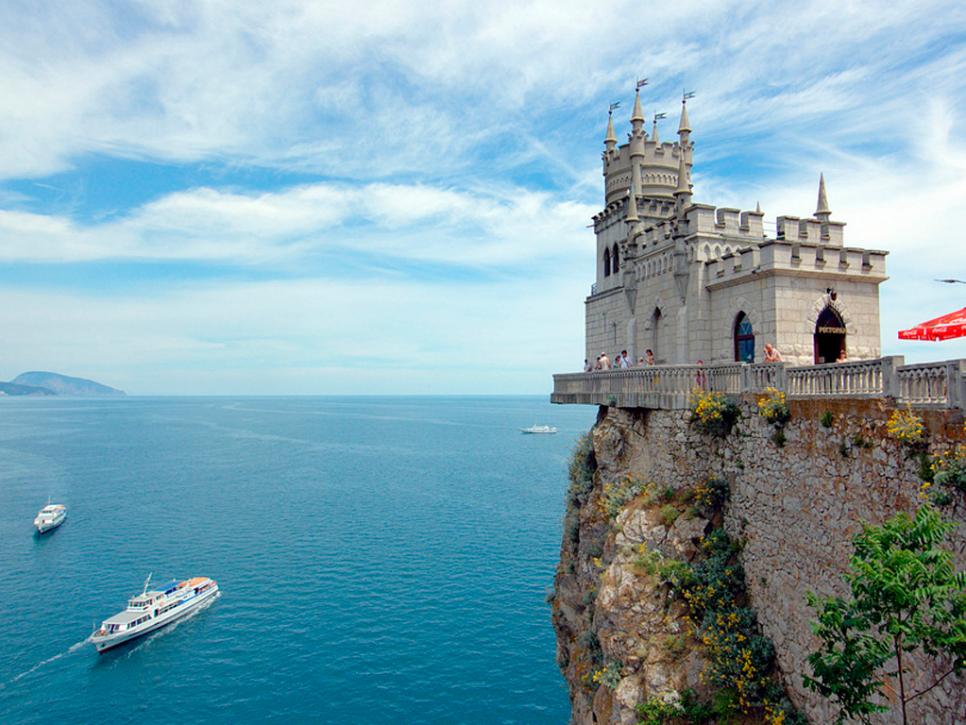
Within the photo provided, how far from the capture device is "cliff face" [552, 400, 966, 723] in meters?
11.8

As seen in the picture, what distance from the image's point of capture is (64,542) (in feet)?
177

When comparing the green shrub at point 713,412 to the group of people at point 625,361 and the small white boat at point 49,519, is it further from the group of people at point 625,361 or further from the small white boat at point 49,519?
the small white boat at point 49,519

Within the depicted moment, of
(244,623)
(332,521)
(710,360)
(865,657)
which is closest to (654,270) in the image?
(710,360)

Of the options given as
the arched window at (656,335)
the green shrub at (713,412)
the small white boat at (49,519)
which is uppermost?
the arched window at (656,335)

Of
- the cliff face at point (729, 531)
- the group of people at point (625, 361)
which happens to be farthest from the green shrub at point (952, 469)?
the group of people at point (625, 361)

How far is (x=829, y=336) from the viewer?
66.2 ft

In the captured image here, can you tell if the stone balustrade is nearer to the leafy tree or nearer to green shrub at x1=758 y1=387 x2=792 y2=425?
green shrub at x1=758 y1=387 x2=792 y2=425

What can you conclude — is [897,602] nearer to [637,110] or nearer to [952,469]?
[952,469]

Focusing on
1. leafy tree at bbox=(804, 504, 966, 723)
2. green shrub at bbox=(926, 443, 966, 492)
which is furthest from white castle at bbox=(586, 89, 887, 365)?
leafy tree at bbox=(804, 504, 966, 723)

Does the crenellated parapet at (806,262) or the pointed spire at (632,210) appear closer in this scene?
the crenellated parapet at (806,262)

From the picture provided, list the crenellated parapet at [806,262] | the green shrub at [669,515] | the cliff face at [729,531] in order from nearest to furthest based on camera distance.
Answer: the cliff face at [729,531] → the green shrub at [669,515] → the crenellated parapet at [806,262]

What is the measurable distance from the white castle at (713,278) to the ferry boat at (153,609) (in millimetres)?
31337

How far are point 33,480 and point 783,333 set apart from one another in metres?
96.5

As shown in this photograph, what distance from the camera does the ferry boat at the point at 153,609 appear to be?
36.5 meters
